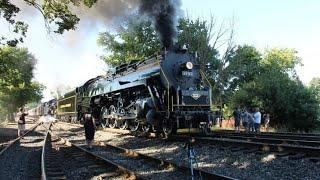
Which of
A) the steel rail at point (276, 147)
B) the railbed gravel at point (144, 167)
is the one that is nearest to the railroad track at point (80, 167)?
the railbed gravel at point (144, 167)

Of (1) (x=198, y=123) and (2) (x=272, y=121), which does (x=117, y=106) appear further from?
(2) (x=272, y=121)

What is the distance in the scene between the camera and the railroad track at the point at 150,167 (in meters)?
9.80

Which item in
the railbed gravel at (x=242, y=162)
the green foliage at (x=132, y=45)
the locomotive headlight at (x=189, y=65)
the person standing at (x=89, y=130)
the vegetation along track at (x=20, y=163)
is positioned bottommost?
the vegetation along track at (x=20, y=163)

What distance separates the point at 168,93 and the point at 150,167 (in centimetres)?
635

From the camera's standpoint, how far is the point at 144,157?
13117mm

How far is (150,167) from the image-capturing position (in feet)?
38.1

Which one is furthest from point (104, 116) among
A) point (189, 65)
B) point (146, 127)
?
point (189, 65)

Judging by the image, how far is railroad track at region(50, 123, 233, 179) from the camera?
980cm

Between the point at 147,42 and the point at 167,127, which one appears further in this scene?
the point at 147,42

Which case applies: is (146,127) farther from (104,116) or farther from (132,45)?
(132,45)

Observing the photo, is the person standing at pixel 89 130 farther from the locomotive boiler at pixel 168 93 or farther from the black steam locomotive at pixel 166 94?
the locomotive boiler at pixel 168 93

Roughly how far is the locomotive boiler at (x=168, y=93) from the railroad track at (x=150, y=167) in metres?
3.00

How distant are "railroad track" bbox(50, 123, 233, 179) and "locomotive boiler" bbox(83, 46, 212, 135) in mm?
2999

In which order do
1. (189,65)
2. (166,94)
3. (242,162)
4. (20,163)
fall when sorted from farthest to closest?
(189,65) < (166,94) < (20,163) < (242,162)
